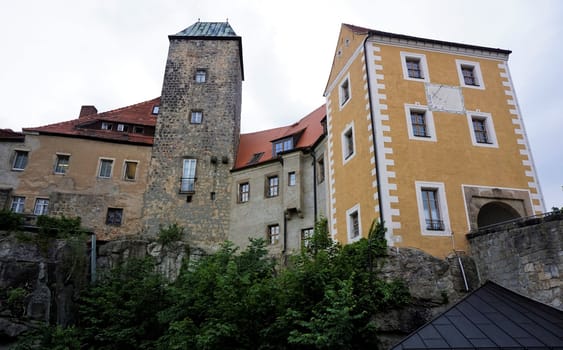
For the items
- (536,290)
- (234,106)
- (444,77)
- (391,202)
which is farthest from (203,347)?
(234,106)

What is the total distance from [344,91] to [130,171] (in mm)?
14126

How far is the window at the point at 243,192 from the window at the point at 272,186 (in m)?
1.37

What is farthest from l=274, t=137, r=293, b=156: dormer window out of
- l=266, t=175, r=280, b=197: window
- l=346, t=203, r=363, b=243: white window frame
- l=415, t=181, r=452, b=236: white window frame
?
l=415, t=181, r=452, b=236: white window frame

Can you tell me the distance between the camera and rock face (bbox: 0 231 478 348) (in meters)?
12.1

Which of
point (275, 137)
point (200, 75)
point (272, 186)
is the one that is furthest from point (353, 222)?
point (200, 75)

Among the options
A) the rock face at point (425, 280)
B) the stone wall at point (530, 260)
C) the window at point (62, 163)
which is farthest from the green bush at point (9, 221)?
the stone wall at point (530, 260)

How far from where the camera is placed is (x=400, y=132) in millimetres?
15188

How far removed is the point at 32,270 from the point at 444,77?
1782 centimetres

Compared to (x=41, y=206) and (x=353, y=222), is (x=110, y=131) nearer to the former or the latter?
(x=41, y=206)

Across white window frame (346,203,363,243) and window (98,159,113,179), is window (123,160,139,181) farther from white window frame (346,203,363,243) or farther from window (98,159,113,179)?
white window frame (346,203,363,243)

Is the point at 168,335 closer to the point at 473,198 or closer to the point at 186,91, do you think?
the point at 473,198

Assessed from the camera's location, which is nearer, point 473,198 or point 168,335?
point 168,335

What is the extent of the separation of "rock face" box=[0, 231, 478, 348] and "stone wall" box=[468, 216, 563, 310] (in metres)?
0.83

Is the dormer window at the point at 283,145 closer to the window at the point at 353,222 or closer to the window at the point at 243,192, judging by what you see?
the window at the point at 243,192
